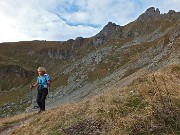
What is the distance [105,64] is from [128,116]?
310 ft

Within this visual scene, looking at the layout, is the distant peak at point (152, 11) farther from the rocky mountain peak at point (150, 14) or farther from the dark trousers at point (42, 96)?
the dark trousers at point (42, 96)

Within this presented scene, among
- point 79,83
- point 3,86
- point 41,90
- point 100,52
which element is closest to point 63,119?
point 41,90

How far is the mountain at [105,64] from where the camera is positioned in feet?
208

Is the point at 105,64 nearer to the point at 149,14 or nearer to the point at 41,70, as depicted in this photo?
the point at 149,14

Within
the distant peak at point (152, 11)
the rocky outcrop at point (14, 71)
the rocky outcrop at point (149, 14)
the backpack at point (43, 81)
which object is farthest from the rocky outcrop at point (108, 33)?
the backpack at point (43, 81)

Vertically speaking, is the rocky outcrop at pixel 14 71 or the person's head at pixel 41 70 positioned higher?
the rocky outcrop at pixel 14 71

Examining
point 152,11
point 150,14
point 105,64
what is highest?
point 152,11

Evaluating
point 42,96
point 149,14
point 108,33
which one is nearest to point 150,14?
point 149,14

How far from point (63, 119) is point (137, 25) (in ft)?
498

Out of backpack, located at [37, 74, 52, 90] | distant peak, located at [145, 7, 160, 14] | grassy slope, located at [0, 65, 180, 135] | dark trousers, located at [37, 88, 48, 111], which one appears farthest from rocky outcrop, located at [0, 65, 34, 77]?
grassy slope, located at [0, 65, 180, 135]

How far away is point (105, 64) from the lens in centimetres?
10475

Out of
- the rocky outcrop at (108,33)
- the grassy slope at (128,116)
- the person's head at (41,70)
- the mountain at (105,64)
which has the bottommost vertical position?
the grassy slope at (128,116)

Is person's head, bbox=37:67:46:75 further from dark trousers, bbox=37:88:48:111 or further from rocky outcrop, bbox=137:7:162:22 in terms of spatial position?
rocky outcrop, bbox=137:7:162:22

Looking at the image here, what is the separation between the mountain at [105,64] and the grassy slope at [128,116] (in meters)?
27.6
